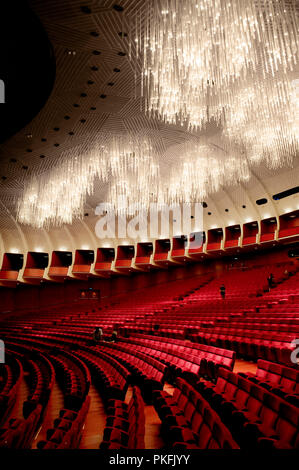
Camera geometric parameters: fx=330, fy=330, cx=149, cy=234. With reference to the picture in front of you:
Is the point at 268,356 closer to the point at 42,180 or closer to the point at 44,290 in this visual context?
the point at 42,180

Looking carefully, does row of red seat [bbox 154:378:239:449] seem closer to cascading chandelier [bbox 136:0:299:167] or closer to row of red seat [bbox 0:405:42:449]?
row of red seat [bbox 0:405:42:449]

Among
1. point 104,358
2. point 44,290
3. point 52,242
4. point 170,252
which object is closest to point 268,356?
point 104,358

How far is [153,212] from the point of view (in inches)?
653

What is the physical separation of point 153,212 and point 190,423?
14.1 m

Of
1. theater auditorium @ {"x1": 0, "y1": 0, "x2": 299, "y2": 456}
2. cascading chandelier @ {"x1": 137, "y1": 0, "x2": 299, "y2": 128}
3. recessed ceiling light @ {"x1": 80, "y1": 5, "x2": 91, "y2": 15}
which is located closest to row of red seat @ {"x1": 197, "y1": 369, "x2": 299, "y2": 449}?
theater auditorium @ {"x1": 0, "y1": 0, "x2": 299, "y2": 456}

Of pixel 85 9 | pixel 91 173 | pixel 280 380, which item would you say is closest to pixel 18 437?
pixel 280 380

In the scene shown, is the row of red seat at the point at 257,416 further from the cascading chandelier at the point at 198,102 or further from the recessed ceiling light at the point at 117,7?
the recessed ceiling light at the point at 117,7

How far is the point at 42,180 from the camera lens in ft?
37.4

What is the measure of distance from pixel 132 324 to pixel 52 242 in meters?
8.84

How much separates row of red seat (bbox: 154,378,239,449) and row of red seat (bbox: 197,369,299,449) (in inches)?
8.4

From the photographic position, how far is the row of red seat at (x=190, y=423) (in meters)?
2.09

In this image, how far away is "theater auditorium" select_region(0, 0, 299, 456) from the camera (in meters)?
3.14

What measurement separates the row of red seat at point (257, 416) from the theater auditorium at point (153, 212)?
0.02m
